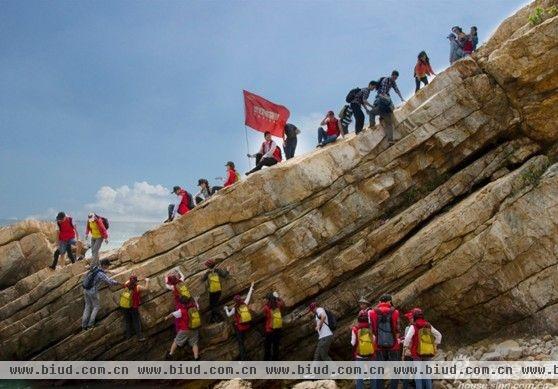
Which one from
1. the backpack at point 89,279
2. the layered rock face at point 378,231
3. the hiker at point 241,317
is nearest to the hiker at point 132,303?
the layered rock face at point 378,231

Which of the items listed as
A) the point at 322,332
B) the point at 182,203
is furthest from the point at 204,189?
the point at 322,332

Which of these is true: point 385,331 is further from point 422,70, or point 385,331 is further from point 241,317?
point 422,70

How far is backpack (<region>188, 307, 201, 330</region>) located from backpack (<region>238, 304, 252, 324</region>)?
62.8 inches

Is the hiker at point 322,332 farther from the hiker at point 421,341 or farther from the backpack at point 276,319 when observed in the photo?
the hiker at point 421,341

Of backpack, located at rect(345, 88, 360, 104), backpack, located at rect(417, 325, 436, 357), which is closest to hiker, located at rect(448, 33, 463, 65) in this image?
backpack, located at rect(345, 88, 360, 104)

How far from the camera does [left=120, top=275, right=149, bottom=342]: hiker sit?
678 inches

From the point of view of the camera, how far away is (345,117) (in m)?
20.8

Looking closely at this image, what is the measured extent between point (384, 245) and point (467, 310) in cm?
397

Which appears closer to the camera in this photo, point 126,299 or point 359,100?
point 126,299

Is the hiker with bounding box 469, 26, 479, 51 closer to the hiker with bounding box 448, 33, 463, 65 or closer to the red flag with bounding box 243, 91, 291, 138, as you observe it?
the hiker with bounding box 448, 33, 463, 65

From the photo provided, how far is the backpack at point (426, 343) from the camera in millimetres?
12758

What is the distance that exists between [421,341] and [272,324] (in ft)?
19.3

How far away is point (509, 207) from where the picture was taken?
16.5 metres

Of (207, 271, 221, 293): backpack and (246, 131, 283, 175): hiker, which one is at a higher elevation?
(246, 131, 283, 175): hiker
